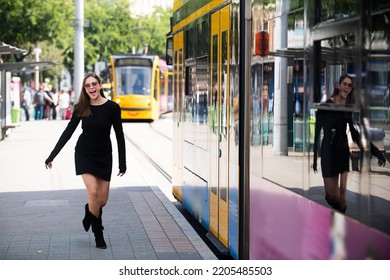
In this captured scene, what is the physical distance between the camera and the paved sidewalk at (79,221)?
8922 millimetres

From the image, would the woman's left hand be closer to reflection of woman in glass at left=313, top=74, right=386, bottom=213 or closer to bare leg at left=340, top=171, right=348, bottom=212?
reflection of woman in glass at left=313, top=74, right=386, bottom=213

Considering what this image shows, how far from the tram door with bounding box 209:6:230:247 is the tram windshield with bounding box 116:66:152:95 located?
31.4m

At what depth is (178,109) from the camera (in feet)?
39.3

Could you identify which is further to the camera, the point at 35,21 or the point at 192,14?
the point at 35,21

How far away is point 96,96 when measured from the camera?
28.8 feet

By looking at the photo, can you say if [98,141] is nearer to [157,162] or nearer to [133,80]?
[157,162]

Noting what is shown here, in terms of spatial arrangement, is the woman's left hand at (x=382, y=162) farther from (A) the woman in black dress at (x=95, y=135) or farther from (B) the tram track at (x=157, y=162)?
(A) the woman in black dress at (x=95, y=135)

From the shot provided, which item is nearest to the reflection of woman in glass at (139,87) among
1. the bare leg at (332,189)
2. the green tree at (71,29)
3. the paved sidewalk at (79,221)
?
the green tree at (71,29)

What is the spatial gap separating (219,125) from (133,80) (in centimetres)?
3227

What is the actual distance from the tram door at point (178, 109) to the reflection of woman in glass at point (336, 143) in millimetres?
6702

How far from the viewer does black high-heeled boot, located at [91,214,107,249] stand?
9.08 metres

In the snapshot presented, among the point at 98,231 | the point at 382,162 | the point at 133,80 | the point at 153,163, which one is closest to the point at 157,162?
the point at 153,163

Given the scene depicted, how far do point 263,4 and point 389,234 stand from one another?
2.66 metres
